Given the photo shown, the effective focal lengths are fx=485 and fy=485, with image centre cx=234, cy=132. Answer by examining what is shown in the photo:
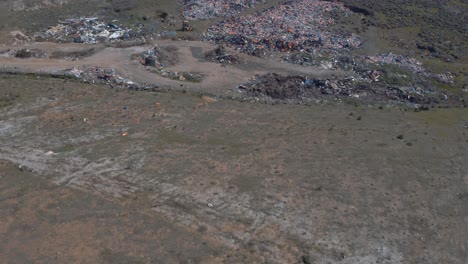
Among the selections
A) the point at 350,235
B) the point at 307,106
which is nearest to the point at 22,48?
the point at 307,106

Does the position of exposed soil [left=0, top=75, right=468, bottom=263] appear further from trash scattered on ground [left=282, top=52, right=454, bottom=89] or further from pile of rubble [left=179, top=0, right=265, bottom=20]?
pile of rubble [left=179, top=0, right=265, bottom=20]

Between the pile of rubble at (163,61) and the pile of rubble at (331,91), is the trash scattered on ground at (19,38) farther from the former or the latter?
the pile of rubble at (331,91)

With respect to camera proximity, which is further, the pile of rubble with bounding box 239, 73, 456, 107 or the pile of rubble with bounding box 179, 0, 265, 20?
the pile of rubble with bounding box 179, 0, 265, 20

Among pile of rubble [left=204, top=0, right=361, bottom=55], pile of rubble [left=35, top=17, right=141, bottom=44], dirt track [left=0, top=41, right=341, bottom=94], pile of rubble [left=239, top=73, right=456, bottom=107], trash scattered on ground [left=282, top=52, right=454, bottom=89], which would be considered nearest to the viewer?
pile of rubble [left=239, top=73, right=456, bottom=107]

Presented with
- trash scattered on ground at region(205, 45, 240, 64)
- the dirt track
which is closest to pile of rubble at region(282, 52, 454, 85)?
the dirt track

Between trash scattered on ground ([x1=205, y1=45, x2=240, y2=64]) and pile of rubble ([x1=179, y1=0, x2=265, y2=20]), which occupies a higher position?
pile of rubble ([x1=179, y1=0, x2=265, y2=20])

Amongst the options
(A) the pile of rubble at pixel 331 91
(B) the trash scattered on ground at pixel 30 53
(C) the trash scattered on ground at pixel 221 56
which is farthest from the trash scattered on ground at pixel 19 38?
(A) the pile of rubble at pixel 331 91

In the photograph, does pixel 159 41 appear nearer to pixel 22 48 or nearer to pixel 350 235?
pixel 22 48
